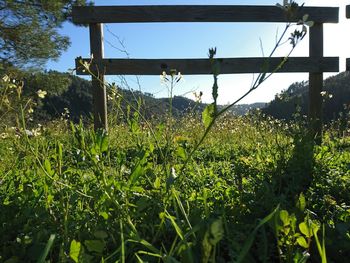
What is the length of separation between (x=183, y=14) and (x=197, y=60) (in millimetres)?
571

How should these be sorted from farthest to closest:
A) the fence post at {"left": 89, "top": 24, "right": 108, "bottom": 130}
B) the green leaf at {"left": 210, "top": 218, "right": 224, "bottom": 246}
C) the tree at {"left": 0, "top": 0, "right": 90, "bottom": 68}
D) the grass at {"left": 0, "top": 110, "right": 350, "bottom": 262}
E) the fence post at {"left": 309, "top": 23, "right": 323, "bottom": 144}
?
the tree at {"left": 0, "top": 0, "right": 90, "bottom": 68}, the fence post at {"left": 309, "top": 23, "right": 323, "bottom": 144}, the fence post at {"left": 89, "top": 24, "right": 108, "bottom": 130}, the grass at {"left": 0, "top": 110, "right": 350, "bottom": 262}, the green leaf at {"left": 210, "top": 218, "right": 224, "bottom": 246}

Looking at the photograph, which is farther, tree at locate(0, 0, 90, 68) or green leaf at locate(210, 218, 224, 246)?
tree at locate(0, 0, 90, 68)

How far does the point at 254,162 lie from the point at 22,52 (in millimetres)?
11140

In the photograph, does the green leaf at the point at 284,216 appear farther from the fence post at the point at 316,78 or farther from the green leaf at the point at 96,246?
the fence post at the point at 316,78

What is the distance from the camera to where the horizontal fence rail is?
4704 millimetres

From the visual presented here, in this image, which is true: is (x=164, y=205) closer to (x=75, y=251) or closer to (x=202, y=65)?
(x=75, y=251)

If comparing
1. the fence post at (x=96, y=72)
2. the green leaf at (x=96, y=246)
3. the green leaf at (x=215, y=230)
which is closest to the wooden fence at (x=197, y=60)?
the fence post at (x=96, y=72)

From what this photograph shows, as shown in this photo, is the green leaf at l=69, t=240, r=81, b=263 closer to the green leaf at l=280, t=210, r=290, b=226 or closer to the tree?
the green leaf at l=280, t=210, r=290, b=226

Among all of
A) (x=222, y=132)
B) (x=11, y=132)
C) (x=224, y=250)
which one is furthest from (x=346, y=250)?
(x=222, y=132)

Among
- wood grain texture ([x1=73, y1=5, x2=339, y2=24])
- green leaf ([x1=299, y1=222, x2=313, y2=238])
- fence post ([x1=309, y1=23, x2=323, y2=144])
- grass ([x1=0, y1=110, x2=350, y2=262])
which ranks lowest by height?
grass ([x1=0, y1=110, x2=350, y2=262])

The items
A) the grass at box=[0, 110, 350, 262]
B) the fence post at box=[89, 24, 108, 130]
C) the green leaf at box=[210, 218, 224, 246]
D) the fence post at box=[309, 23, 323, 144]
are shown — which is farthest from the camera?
the fence post at box=[309, 23, 323, 144]

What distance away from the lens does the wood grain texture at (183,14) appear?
4.67 metres

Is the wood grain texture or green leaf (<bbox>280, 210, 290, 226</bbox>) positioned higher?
the wood grain texture

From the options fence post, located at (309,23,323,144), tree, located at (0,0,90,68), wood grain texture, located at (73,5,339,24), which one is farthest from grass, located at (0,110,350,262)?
tree, located at (0,0,90,68)
